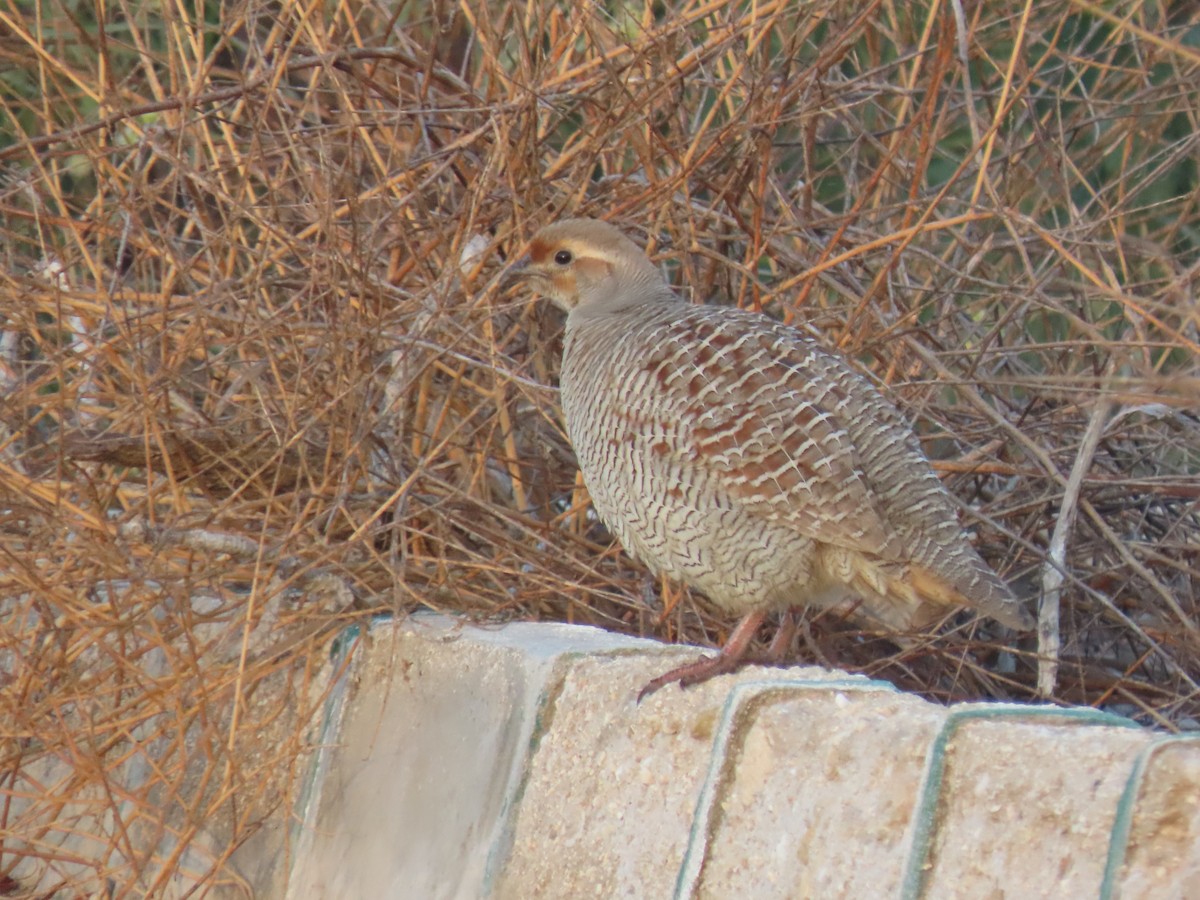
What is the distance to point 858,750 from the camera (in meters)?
2.06

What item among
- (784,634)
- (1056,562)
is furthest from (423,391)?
(1056,562)

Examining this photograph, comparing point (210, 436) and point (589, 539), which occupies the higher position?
point (210, 436)

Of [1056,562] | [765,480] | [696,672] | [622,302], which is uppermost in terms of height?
[622,302]

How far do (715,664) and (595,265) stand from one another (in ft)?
4.35

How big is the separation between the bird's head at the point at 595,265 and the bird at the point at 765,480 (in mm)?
334

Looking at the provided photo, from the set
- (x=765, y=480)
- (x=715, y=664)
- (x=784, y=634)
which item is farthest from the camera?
(x=784, y=634)

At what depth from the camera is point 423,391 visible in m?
4.10

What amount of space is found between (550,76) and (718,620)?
1.58 metres

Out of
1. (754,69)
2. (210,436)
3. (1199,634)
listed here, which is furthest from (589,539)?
(1199,634)

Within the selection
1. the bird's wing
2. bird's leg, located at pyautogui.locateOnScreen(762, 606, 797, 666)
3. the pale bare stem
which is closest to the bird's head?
the bird's wing

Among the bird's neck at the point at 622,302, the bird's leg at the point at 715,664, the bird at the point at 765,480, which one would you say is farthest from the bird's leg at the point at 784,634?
the bird's neck at the point at 622,302

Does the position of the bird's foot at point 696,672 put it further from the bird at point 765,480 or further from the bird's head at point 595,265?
the bird's head at point 595,265

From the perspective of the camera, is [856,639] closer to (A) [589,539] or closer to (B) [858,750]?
(A) [589,539]

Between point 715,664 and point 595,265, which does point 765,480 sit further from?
point 595,265
